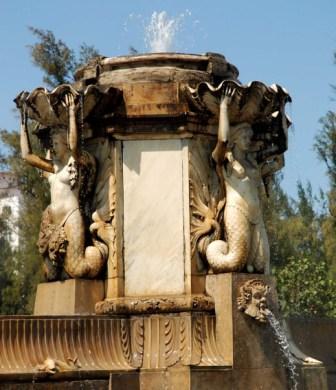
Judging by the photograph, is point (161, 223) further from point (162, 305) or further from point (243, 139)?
point (243, 139)

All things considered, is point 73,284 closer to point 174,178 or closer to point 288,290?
point 174,178

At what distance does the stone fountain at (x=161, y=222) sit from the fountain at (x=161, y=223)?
1 centimetres

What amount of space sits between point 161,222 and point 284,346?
1825mm

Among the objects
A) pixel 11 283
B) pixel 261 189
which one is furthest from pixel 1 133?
pixel 261 189

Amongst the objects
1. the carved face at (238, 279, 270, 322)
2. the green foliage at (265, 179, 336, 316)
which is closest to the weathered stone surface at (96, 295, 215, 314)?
the carved face at (238, 279, 270, 322)

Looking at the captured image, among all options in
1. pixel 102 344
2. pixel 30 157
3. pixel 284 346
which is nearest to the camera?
pixel 102 344

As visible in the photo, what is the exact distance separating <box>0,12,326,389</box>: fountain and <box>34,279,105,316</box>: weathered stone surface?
0.7 inches

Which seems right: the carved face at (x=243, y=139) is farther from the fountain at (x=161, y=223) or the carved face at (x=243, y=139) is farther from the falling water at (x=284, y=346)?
the falling water at (x=284, y=346)

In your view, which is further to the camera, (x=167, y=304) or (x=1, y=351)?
(x=167, y=304)

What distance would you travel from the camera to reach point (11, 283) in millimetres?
39500

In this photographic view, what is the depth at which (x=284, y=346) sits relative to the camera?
40.0ft

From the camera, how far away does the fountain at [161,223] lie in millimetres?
11852

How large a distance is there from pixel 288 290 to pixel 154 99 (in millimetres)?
20184

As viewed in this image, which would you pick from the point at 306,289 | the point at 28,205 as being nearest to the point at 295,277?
the point at 306,289
